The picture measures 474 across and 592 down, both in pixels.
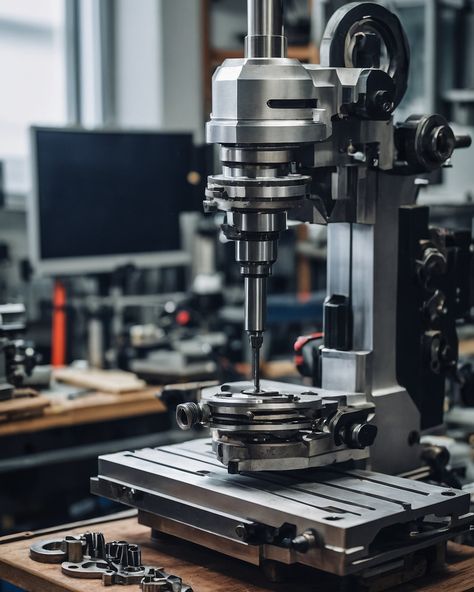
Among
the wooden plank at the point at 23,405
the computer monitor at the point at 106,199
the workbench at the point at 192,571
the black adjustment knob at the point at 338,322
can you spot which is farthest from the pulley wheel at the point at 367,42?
the computer monitor at the point at 106,199

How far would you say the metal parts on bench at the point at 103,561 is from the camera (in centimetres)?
163

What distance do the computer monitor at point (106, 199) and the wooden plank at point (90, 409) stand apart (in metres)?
0.55

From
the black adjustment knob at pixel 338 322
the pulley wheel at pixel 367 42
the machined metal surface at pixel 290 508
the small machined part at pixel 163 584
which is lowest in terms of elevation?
the small machined part at pixel 163 584

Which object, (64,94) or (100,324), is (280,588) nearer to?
(100,324)

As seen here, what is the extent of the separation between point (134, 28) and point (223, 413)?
3.84 metres

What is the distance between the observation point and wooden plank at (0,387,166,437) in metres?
2.97

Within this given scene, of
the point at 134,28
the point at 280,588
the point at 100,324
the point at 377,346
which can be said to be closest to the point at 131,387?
the point at 100,324

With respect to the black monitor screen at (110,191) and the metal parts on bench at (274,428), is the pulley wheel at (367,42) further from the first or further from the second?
the black monitor screen at (110,191)

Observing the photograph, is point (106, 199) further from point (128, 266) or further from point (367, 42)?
point (367, 42)

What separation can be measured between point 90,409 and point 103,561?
1441mm

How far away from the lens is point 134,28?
208 inches

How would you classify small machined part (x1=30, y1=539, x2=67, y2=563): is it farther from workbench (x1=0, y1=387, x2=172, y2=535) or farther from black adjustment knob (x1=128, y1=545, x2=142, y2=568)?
workbench (x1=0, y1=387, x2=172, y2=535)

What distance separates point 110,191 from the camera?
3.69m

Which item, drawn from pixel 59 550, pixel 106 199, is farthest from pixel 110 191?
pixel 59 550
